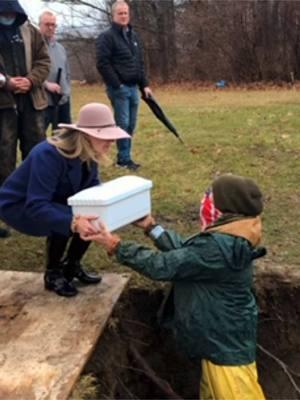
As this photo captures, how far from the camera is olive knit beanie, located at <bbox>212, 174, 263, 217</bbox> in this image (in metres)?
3.15

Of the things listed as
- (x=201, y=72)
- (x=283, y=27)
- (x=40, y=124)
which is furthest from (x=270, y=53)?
(x=40, y=124)

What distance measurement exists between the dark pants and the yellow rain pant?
2235 millimetres

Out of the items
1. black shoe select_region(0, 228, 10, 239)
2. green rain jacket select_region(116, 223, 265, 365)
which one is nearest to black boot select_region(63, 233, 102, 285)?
green rain jacket select_region(116, 223, 265, 365)

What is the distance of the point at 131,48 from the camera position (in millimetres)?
6969

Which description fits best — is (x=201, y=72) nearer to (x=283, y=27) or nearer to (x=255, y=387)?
(x=283, y=27)

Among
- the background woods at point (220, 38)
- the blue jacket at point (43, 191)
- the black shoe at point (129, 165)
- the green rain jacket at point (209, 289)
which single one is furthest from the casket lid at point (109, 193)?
the background woods at point (220, 38)

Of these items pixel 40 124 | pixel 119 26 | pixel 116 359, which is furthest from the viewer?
pixel 119 26

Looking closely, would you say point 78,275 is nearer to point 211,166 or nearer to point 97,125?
point 97,125

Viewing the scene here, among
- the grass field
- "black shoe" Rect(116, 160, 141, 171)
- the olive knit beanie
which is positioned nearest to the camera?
the olive knit beanie

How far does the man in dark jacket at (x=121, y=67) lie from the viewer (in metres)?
6.80

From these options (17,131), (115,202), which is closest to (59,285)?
(115,202)

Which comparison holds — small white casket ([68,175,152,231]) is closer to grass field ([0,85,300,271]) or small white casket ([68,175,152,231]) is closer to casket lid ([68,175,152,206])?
casket lid ([68,175,152,206])

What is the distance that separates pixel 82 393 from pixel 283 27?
1898 cm

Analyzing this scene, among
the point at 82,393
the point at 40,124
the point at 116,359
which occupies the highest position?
the point at 40,124
